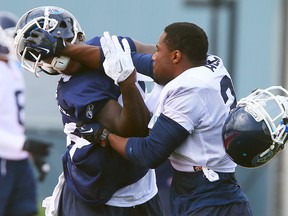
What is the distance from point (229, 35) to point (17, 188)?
2.08 meters

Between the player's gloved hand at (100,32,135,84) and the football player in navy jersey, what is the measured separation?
0.05 m

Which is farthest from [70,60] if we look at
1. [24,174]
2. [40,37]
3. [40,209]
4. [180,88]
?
[40,209]

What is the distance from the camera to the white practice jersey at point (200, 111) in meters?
4.99

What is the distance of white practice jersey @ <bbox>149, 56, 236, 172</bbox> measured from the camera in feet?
16.4

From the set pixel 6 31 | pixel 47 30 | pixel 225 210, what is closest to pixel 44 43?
pixel 47 30

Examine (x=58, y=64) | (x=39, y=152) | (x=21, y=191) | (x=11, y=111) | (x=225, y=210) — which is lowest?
(x=21, y=191)

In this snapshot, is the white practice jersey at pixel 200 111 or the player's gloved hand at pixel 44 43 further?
the player's gloved hand at pixel 44 43

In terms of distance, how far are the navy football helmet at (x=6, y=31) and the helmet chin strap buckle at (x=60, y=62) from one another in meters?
2.44

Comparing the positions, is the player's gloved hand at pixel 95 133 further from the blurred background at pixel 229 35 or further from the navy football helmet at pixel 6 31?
the blurred background at pixel 229 35

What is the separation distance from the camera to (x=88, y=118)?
5.34m

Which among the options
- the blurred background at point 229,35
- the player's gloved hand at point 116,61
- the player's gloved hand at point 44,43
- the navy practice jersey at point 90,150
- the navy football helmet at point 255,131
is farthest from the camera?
the blurred background at point 229,35

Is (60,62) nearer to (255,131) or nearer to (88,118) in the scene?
(88,118)

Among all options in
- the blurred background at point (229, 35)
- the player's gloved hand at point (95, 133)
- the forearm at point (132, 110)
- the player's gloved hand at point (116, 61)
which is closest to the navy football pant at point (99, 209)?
the player's gloved hand at point (95, 133)

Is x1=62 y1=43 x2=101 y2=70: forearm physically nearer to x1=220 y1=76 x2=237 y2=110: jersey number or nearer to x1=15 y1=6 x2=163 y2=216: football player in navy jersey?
x1=15 y1=6 x2=163 y2=216: football player in navy jersey
